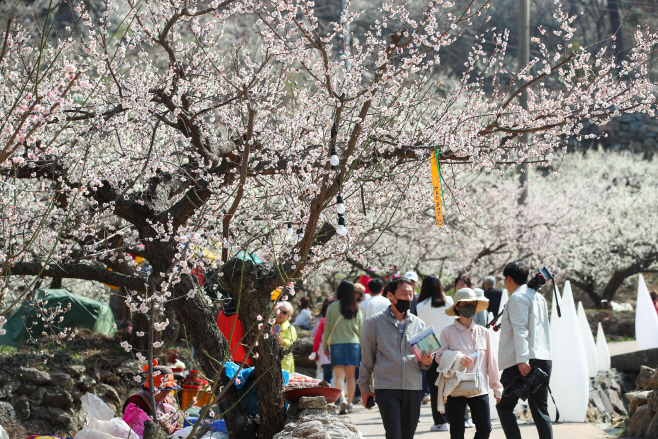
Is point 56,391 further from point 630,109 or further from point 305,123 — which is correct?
point 630,109

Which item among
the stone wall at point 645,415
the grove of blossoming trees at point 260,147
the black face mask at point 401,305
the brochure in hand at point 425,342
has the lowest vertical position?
the stone wall at point 645,415

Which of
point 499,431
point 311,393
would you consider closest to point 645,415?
point 499,431

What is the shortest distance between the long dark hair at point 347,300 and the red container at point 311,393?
8.18ft

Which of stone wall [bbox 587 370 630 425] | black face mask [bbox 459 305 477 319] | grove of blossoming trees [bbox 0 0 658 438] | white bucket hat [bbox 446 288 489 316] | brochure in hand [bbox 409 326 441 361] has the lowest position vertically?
stone wall [bbox 587 370 630 425]

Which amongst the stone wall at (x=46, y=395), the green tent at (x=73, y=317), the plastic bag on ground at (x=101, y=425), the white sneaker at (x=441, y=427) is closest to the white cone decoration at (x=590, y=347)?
the white sneaker at (x=441, y=427)

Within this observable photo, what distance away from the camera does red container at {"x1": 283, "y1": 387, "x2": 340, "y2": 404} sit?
4.72 meters

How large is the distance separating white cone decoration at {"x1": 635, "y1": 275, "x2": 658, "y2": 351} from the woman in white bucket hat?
6.26 meters

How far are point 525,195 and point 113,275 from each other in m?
10.9

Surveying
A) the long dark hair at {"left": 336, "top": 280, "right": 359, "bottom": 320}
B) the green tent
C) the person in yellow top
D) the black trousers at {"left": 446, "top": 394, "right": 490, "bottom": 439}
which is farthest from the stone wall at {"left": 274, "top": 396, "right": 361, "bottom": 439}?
the green tent

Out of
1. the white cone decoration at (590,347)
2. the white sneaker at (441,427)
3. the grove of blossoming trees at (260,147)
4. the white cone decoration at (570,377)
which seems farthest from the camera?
the white cone decoration at (590,347)

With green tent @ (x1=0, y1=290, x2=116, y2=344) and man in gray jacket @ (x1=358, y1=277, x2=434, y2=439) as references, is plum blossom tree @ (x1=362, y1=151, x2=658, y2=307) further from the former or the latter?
green tent @ (x1=0, y1=290, x2=116, y2=344)

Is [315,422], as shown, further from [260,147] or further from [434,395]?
[434,395]

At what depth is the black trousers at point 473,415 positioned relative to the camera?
446 cm

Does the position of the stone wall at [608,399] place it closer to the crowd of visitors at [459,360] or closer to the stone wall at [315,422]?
the crowd of visitors at [459,360]
